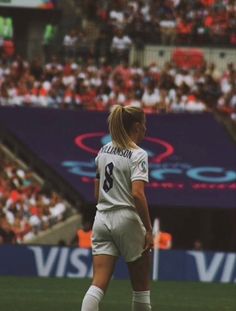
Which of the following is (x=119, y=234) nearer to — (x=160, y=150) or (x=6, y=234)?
(x=6, y=234)

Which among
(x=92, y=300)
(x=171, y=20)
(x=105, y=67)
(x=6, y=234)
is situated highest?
(x=92, y=300)

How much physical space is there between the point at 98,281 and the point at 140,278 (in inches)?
14.1

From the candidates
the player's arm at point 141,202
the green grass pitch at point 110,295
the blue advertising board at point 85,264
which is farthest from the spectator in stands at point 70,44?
the player's arm at point 141,202

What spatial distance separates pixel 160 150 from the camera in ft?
100

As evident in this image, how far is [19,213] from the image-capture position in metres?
26.9

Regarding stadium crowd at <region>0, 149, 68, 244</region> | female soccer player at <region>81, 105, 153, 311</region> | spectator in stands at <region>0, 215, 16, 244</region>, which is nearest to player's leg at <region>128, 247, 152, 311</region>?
female soccer player at <region>81, 105, 153, 311</region>

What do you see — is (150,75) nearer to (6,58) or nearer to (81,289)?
(6,58)

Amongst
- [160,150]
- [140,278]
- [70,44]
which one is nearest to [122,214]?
[140,278]

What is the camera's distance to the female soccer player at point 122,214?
10.4 metres

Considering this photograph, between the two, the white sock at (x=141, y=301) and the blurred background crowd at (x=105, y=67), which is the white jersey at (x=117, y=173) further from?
the blurred background crowd at (x=105, y=67)

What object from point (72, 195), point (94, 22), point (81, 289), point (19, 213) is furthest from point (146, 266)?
point (94, 22)

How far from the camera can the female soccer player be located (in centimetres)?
1043

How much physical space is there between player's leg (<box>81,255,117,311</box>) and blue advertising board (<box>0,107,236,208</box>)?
17905 millimetres

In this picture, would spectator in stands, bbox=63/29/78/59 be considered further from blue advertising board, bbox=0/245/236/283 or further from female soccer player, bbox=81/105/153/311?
female soccer player, bbox=81/105/153/311
